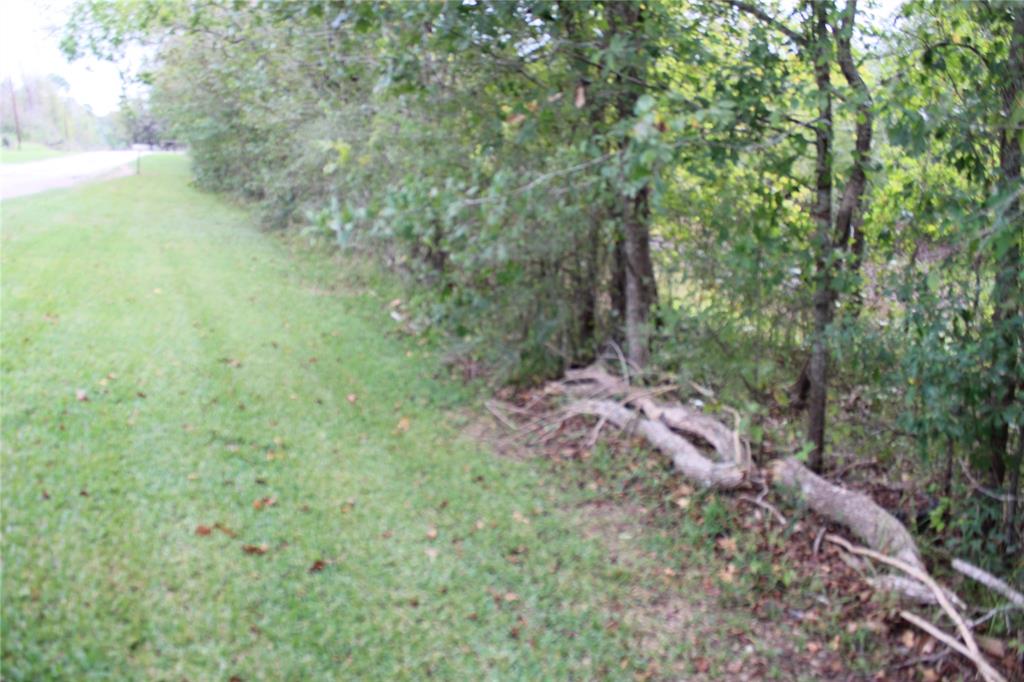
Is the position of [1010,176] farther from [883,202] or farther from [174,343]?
[174,343]

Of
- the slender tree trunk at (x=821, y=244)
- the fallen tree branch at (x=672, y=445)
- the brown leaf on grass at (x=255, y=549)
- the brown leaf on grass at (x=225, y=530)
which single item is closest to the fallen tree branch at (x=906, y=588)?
the slender tree trunk at (x=821, y=244)

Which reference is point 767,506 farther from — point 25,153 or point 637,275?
point 25,153

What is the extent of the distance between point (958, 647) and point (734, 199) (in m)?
3.23

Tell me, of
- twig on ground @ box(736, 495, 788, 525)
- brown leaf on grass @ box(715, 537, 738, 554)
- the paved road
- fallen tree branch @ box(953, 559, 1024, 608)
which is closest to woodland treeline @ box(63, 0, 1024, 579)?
fallen tree branch @ box(953, 559, 1024, 608)

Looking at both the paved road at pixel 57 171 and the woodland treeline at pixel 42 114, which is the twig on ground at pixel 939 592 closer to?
the woodland treeline at pixel 42 114

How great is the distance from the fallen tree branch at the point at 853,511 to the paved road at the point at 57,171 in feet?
52.1

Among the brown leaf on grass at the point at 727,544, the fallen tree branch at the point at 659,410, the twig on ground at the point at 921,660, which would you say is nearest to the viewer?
the twig on ground at the point at 921,660

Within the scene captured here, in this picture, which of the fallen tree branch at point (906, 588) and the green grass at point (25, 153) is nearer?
the fallen tree branch at point (906, 588)

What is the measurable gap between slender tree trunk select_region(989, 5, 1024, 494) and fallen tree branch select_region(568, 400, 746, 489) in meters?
2.15

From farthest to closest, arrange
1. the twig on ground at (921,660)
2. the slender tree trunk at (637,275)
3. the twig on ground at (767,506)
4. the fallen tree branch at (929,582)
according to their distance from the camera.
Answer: the slender tree trunk at (637,275), the twig on ground at (767,506), the twig on ground at (921,660), the fallen tree branch at (929,582)

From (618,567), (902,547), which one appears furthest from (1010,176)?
(618,567)

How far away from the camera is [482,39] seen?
7.01 meters

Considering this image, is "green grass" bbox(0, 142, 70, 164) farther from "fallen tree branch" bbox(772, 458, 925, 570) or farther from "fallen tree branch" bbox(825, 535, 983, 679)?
"fallen tree branch" bbox(825, 535, 983, 679)

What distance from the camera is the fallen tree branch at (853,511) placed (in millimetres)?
5496
